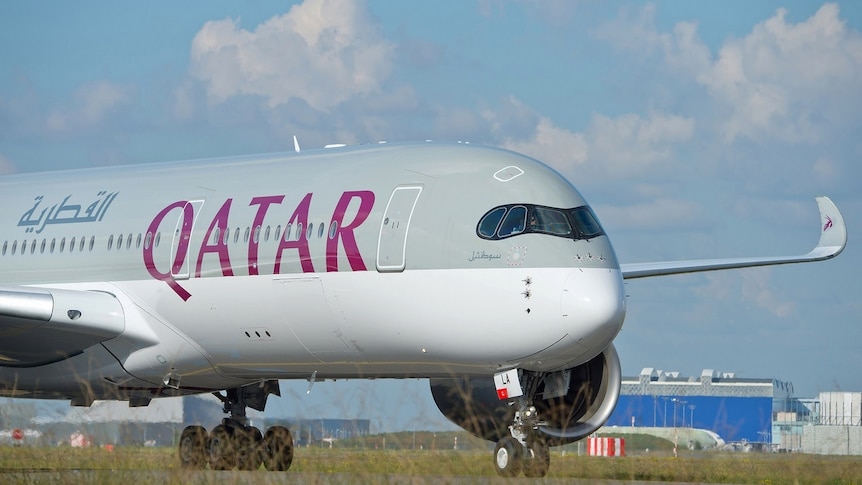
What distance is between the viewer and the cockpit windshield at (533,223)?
18453 millimetres

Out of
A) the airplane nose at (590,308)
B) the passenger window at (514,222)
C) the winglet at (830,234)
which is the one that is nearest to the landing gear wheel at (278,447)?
the passenger window at (514,222)

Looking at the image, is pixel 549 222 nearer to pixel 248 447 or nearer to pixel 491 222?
pixel 491 222

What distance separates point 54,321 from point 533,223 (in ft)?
23.9

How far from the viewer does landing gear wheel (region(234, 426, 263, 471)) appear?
22656 millimetres

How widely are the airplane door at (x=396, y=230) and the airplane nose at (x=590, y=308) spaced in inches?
94.7

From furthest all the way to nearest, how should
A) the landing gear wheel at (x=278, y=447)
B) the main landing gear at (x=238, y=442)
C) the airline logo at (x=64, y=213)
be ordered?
the airline logo at (x=64, y=213), the landing gear wheel at (x=278, y=447), the main landing gear at (x=238, y=442)

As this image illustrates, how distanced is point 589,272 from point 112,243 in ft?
27.2

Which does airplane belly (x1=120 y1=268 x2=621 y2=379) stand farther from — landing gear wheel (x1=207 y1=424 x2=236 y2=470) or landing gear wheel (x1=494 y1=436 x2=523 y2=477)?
landing gear wheel (x1=207 y1=424 x2=236 y2=470)

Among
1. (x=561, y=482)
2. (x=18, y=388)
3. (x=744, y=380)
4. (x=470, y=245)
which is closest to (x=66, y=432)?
(x=561, y=482)

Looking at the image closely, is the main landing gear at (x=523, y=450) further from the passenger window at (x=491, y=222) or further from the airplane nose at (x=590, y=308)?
the passenger window at (x=491, y=222)

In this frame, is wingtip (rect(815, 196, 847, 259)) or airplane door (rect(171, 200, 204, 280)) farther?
wingtip (rect(815, 196, 847, 259))

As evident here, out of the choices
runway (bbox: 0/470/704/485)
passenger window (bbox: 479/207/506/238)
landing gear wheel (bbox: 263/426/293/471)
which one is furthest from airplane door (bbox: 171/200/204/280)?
runway (bbox: 0/470/704/485)

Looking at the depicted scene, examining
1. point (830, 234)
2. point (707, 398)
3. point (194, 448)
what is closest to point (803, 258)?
point (830, 234)

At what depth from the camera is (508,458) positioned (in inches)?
707
